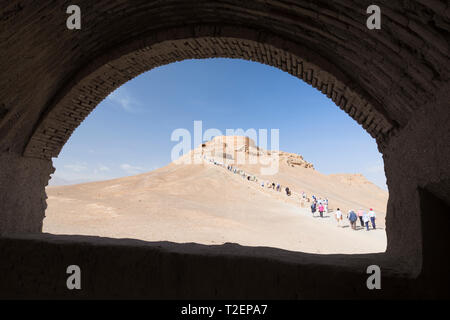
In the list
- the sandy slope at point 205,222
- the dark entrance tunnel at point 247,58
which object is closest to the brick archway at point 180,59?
the dark entrance tunnel at point 247,58

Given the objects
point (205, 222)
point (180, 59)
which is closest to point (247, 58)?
point (180, 59)

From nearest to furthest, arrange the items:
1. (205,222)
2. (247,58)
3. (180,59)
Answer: (247,58), (180,59), (205,222)

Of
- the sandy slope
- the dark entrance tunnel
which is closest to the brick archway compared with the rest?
the dark entrance tunnel

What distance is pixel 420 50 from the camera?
2.53 meters

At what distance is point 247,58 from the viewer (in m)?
4.82

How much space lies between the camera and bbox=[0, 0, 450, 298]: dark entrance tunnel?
2.71 meters

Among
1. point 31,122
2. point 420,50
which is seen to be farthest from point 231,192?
point 420,50

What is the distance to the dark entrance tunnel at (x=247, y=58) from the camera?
2711 mm

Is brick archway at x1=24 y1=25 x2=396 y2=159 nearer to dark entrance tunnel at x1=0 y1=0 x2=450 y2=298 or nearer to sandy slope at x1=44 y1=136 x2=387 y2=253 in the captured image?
dark entrance tunnel at x1=0 y1=0 x2=450 y2=298

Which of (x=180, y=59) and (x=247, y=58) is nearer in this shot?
(x=247, y=58)

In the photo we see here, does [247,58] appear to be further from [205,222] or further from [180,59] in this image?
[205,222]
